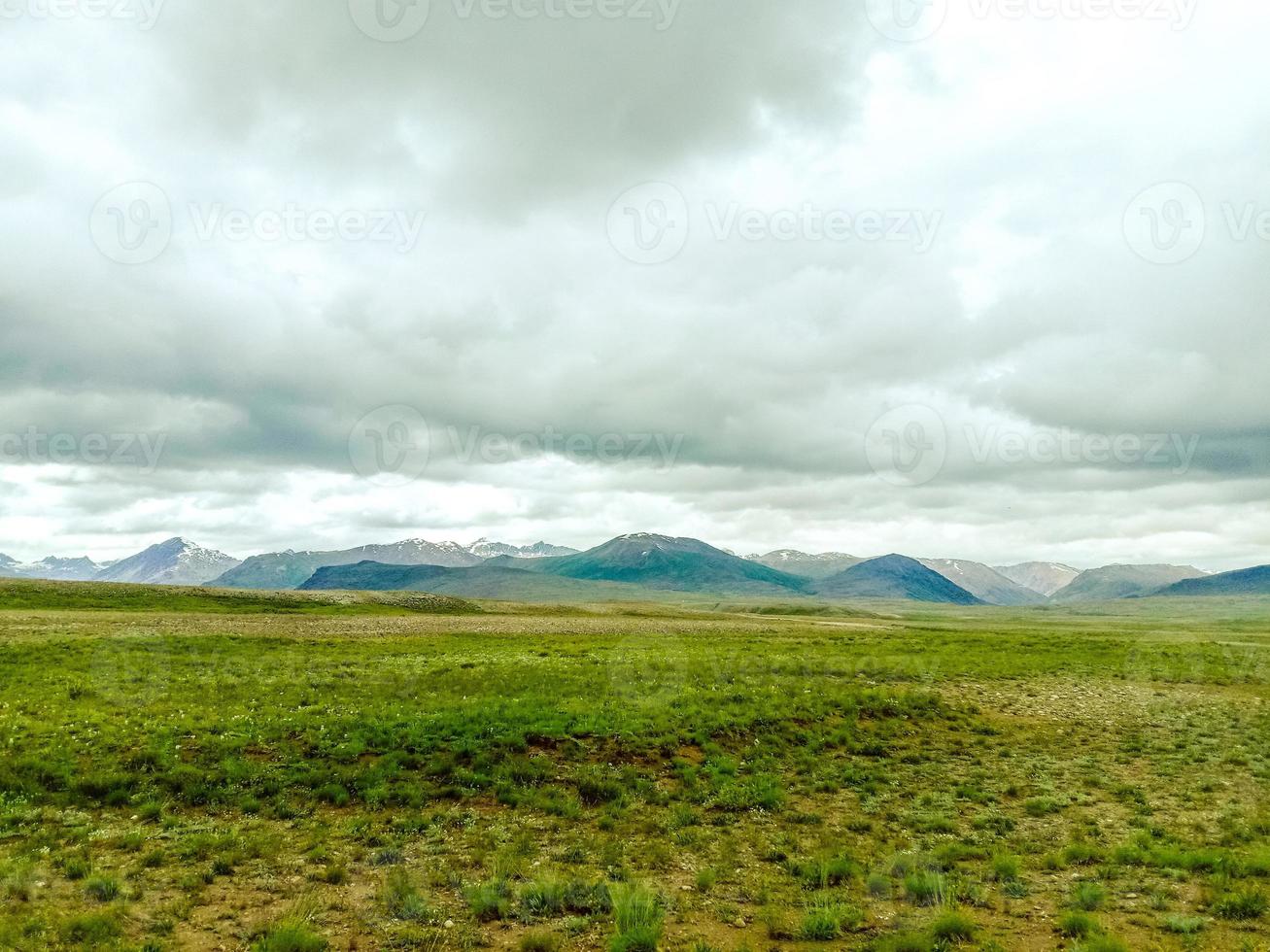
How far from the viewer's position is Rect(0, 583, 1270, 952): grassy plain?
11.8 metres

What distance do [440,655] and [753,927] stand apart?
1509 inches

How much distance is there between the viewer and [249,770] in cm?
1953

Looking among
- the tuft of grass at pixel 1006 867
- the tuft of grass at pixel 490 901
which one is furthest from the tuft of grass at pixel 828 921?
the tuft of grass at pixel 490 901

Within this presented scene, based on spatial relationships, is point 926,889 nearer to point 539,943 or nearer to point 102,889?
point 539,943

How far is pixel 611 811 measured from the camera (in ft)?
60.0

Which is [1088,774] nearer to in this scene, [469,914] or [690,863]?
[690,863]

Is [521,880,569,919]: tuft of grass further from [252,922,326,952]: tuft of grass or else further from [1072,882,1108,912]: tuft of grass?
[1072,882,1108,912]: tuft of grass

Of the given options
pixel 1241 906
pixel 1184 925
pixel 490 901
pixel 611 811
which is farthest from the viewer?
pixel 611 811

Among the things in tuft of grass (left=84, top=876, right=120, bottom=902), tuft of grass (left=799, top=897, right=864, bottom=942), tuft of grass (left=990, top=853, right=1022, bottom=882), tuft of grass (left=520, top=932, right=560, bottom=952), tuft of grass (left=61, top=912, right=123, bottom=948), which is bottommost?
tuft of grass (left=990, top=853, right=1022, bottom=882)

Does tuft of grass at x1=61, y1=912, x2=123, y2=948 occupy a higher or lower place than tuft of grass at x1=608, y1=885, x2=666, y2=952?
higher

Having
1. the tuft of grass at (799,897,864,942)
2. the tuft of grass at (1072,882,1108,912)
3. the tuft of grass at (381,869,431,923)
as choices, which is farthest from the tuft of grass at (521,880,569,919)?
the tuft of grass at (1072,882,1108,912)

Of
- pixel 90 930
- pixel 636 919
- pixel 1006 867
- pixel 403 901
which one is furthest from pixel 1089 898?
pixel 90 930

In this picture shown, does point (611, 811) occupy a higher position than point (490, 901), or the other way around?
point (490, 901)

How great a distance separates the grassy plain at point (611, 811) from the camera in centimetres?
1182
